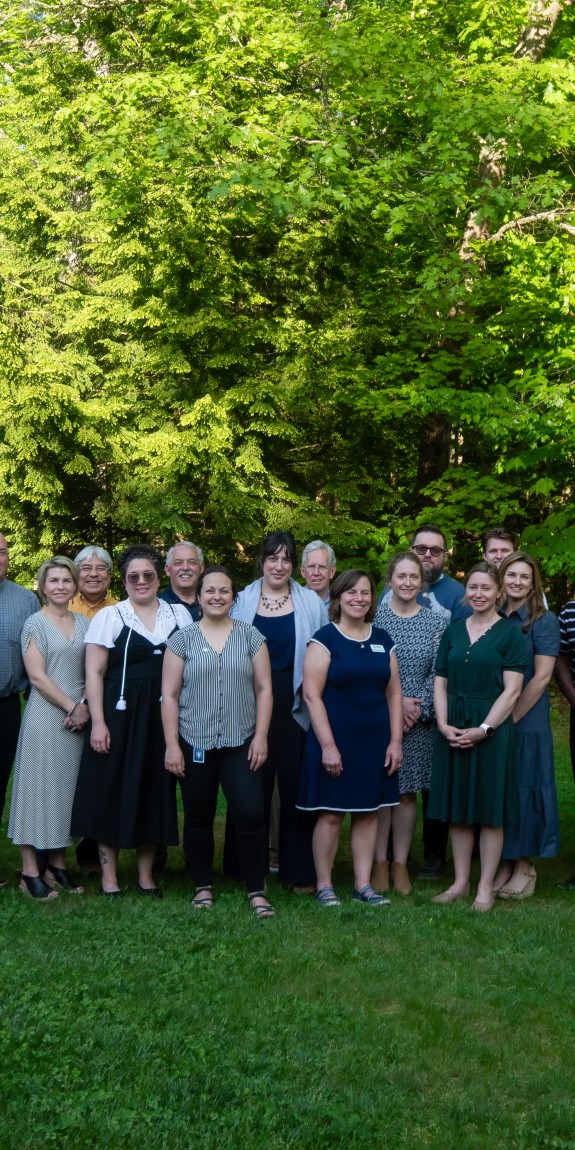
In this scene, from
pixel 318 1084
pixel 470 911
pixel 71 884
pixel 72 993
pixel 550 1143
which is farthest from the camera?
pixel 71 884

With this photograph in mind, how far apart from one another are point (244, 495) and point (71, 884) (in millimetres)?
8393

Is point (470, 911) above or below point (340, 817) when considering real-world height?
below

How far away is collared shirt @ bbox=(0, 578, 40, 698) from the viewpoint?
6.25 m

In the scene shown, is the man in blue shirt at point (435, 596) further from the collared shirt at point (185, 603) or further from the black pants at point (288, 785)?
the collared shirt at point (185, 603)

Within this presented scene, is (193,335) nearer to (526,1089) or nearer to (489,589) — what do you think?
(489,589)

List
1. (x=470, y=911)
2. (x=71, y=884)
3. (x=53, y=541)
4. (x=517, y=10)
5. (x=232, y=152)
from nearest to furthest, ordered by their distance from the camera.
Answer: (x=470, y=911), (x=71, y=884), (x=517, y=10), (x=232, y=152), (x=53, y=541)

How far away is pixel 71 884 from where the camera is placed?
634cm

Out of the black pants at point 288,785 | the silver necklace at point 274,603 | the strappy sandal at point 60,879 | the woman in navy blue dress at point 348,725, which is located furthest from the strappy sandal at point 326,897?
the silver necklace at point 274,603

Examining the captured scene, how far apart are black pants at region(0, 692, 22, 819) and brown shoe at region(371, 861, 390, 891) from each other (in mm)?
2027

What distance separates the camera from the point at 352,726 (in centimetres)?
605

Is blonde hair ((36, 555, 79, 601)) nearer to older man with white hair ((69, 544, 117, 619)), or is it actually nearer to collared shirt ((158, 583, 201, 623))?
older man with white hair ((69, 544, 117, 619))

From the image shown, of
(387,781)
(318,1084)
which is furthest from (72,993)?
(387,781)

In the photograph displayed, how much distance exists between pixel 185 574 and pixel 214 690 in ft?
3.78

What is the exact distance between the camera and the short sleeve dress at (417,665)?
21.3ft
